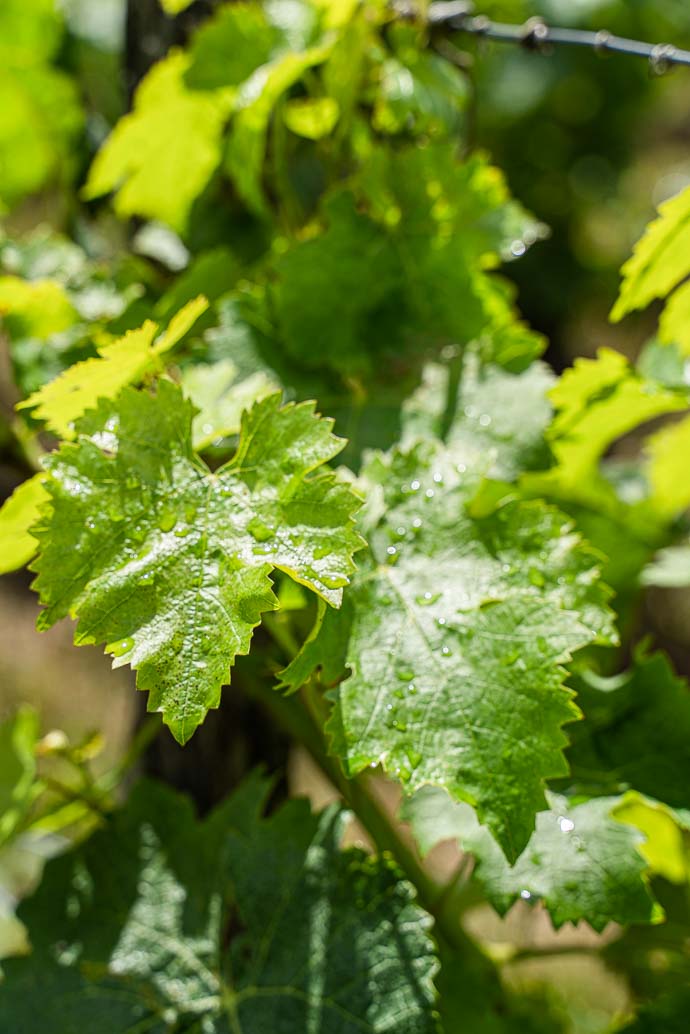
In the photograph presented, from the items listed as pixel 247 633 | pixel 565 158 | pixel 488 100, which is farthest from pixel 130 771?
pixel 565 158

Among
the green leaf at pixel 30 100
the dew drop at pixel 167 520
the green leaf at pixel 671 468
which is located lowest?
the green leaf at pixel 671 468

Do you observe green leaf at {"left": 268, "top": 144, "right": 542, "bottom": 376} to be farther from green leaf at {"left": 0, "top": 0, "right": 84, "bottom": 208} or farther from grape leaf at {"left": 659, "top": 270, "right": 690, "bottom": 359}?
green leaf at {"left": 0, "top": 0, "right": 84, "bottom": 208}

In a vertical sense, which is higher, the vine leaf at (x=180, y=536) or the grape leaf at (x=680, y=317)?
the vine leaf at (x=180, y=536)

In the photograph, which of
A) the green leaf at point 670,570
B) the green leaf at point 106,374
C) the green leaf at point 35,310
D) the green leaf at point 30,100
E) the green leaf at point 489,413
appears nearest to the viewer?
the green leaf at point 106,374

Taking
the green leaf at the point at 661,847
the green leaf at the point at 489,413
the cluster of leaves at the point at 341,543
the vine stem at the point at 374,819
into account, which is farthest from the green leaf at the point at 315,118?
the green leaf at the point at 661,847

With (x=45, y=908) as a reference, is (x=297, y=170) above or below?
above

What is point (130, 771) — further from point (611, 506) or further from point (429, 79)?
point (429, 79)

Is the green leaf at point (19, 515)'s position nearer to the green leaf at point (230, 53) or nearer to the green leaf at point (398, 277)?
the green leaf at point (398, 277)
